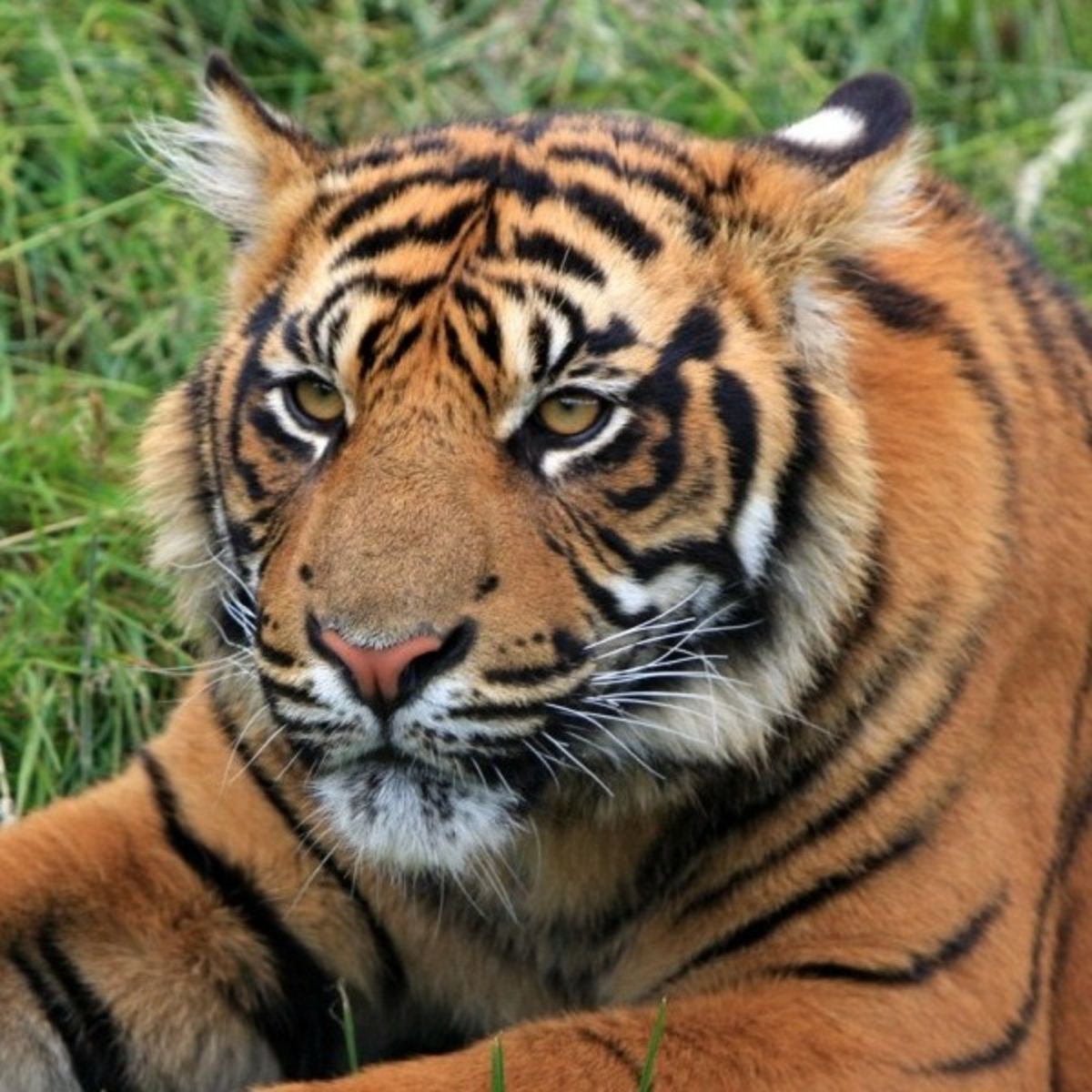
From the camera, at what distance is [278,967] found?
311 cm

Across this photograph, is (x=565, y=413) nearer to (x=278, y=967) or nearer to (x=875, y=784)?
(x=875, y=784)

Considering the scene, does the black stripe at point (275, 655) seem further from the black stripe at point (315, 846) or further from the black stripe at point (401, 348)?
the black stripe at point (315, 846)

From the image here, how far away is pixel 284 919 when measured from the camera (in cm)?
310

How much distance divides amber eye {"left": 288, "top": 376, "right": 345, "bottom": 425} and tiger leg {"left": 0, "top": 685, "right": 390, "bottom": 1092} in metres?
0.58

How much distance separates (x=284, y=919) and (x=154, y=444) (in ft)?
2.00

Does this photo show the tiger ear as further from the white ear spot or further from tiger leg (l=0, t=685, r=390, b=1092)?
tiger leg (l=0, t=685, r=390, b=1092)

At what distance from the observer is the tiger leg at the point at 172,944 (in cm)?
307

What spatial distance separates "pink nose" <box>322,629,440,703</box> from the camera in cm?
241

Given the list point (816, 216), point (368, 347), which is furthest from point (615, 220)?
point (368, 347)

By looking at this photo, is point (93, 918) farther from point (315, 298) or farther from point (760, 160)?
point (760, 160)

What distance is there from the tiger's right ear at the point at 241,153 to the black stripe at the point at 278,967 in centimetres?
73

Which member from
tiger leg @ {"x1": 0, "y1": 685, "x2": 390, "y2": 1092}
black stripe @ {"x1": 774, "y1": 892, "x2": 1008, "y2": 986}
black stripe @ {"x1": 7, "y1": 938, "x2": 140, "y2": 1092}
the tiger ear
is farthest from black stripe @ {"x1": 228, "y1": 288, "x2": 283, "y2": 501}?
black stripe @ {"x1": 774, "y1": 892, "x2": 1008, "y2": 986}

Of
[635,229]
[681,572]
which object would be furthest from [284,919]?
[635,229]

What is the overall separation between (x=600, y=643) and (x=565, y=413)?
242 mm
